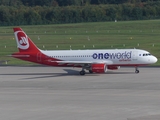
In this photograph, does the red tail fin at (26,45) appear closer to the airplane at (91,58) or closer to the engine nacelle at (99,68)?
the airplane at (91,58)

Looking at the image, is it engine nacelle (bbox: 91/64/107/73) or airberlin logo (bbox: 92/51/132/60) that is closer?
engine nacelle (bbox: 91/64/107/73)

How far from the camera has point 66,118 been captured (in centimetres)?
2984

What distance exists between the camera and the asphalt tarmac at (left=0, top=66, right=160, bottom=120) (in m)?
31.1

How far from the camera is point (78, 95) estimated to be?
127 feet

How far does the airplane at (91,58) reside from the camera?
53281 millimetres

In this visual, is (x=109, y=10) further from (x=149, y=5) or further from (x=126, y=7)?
(x=149, y=5)

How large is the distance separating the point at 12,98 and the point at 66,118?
909 centimetres

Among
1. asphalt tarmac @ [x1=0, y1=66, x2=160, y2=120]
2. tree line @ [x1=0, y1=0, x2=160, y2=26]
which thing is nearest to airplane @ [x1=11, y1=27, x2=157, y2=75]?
asphalt tarmac @ [x1=0, y1=66, x2=160, y2=120]

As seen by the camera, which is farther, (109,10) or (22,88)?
(109,10)

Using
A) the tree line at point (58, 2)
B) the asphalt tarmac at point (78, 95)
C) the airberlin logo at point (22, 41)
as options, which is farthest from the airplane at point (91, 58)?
the tree line at point (58, 2)

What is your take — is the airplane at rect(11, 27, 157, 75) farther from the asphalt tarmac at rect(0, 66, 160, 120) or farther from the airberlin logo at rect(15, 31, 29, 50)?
the asphalt tarmac at rect(0, 66, 160, 120)

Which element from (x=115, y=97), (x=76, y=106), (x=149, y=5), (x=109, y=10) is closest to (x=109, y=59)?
(x=115, y=97)

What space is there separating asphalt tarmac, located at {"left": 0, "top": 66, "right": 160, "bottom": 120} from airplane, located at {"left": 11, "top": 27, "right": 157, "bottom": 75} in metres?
1.02

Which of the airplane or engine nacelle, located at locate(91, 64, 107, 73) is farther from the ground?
the airplane
